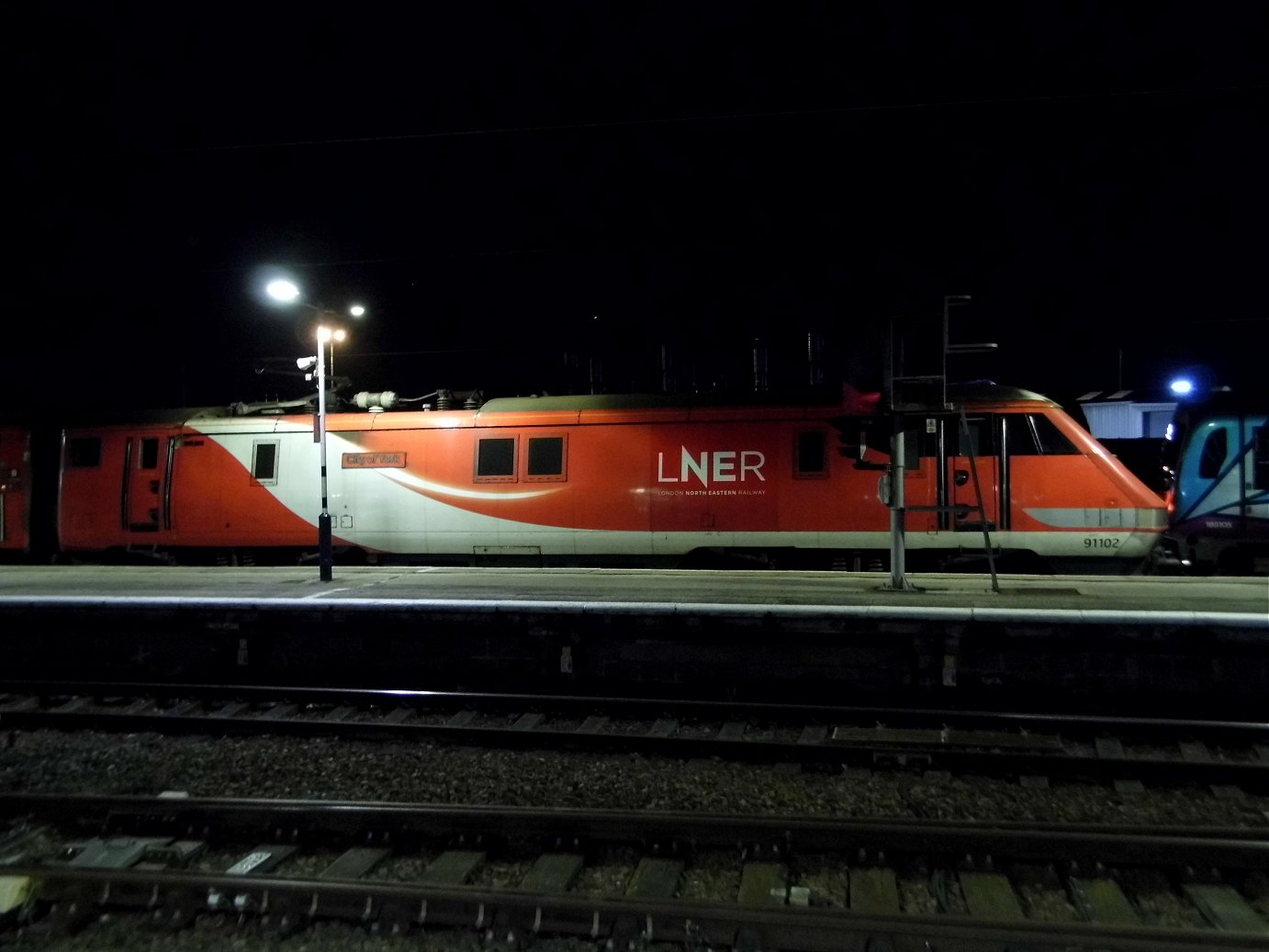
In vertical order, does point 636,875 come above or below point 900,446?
below

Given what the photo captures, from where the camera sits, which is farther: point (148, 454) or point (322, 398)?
point (148, 454)

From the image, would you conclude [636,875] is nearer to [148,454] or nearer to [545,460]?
[545,460]

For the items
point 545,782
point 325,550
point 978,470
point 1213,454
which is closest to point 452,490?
point 325,550

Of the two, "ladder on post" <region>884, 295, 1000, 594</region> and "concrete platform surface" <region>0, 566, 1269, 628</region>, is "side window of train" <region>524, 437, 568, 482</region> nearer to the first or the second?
"concrete platform surface" <region>0, 566, 1269, 628</region>

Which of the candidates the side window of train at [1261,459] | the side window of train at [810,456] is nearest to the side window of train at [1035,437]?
the side window of train at [810,456]

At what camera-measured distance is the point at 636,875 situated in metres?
5.21

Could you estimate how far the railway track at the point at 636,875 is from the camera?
4461 mm

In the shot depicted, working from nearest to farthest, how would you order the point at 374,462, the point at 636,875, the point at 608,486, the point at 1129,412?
1. the point at 636,875
2. the point at 608,486
3. the point at 374,462
4. the point at 1129,412

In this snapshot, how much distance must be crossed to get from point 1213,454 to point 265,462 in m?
15.3

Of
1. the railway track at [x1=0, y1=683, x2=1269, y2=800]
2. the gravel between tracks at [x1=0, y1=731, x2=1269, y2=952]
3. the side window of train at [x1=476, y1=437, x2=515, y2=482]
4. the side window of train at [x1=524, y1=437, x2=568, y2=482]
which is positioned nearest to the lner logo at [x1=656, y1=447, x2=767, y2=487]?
the side window of train at [x1=524, y1=437, x2=568, y2=482]

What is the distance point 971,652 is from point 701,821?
4.89 meters

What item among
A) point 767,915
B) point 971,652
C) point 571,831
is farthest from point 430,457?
point 767,915

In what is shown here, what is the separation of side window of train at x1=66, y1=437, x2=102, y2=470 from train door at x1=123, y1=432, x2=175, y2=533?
64 cm

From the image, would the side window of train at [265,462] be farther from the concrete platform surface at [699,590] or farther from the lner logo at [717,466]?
the lner logo at [717,466]
